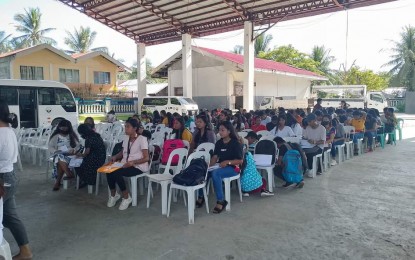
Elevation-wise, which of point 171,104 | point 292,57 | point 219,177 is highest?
point 292,57

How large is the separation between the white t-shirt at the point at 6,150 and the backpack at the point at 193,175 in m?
1.82

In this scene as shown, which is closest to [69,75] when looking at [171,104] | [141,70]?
[141,70]

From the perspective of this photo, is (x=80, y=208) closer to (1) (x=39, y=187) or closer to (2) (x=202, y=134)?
(1) (x=39, y=187)

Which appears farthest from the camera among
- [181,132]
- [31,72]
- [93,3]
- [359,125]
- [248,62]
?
[31,72]

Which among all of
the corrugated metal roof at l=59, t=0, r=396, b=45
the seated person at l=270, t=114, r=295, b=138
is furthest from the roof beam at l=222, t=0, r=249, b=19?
the seated person at l=270, t=114, r=295, b=138

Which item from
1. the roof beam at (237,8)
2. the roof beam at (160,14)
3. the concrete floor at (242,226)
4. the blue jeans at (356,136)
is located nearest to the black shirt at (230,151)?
the concrete floor at (242,226)

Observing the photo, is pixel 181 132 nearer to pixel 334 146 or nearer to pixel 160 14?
pixel 334 146

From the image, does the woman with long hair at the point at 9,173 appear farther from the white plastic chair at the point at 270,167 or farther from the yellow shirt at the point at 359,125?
the yellow shirt at the point at 359,125

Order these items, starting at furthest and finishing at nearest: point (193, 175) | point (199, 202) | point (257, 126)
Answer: point (257, 126) → point (199, 202) → point (193, 175)

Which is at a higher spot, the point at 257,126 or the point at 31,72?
the point at 31,72

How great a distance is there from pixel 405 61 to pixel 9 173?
119ft

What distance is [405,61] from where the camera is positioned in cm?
3191

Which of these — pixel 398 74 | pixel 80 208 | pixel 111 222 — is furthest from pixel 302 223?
pixel 398 74

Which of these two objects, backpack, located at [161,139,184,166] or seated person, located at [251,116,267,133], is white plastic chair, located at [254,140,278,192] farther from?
seated person, located at [251,116,267,133]
